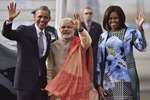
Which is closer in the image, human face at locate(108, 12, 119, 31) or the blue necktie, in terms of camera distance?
human face at locate(108, 12, 119, 31)

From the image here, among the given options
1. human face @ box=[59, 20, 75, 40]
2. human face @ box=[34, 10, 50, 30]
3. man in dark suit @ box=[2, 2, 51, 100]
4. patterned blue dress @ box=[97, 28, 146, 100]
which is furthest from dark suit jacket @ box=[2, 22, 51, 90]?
patterned blue dress @ box=[97, 28, 146, 100]

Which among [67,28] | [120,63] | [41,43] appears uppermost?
[67,28]

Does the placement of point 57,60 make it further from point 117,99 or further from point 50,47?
point 117,99

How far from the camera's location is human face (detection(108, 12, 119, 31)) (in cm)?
521

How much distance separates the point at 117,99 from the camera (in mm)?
5238

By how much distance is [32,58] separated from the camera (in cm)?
527

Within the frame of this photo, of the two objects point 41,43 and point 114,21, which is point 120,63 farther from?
point 41,43

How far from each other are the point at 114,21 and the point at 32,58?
0.88m

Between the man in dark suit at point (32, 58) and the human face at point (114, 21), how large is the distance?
0.62m

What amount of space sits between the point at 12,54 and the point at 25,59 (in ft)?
3.74

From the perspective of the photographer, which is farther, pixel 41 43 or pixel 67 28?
pixel 41 43

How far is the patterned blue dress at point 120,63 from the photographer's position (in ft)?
17.0

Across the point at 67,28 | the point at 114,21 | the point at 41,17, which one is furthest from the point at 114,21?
the point at 41,17

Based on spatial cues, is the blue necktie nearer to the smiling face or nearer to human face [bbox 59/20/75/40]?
human face [bbox 59/20/75/40]
